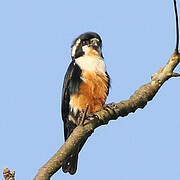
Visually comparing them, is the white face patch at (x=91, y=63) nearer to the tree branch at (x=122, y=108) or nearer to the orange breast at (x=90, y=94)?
the orange breast at (x=90, y=94)

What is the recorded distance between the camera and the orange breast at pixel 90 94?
6715mm

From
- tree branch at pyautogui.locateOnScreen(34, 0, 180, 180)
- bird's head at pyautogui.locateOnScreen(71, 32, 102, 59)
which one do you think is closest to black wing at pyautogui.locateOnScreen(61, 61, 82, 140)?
bird's head at pyautogui.locateOnScreen(71, 32, 102, 59)

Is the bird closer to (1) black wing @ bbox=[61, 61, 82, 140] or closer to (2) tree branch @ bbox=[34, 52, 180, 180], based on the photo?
(1) black wing @ bbox=[61, 61, 82, 140]

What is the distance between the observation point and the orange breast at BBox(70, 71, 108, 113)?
6715 millimetres

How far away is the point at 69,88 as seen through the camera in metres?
6.96

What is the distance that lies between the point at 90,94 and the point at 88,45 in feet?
3.82

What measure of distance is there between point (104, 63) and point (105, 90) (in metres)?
0.63

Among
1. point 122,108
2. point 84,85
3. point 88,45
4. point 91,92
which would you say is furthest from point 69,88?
point 122,108

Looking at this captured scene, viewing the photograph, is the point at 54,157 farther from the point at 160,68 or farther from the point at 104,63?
the point at 104,63

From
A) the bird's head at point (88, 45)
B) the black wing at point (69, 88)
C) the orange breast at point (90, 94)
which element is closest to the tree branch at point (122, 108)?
the orange breast at point (90, 94)

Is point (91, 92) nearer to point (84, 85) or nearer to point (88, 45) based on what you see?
point (84, 85)

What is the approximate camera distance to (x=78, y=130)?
3887 millimetres

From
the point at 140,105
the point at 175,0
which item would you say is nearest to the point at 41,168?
the point at 140,105

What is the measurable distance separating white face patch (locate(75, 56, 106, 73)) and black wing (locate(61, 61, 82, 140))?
10 centimetres
